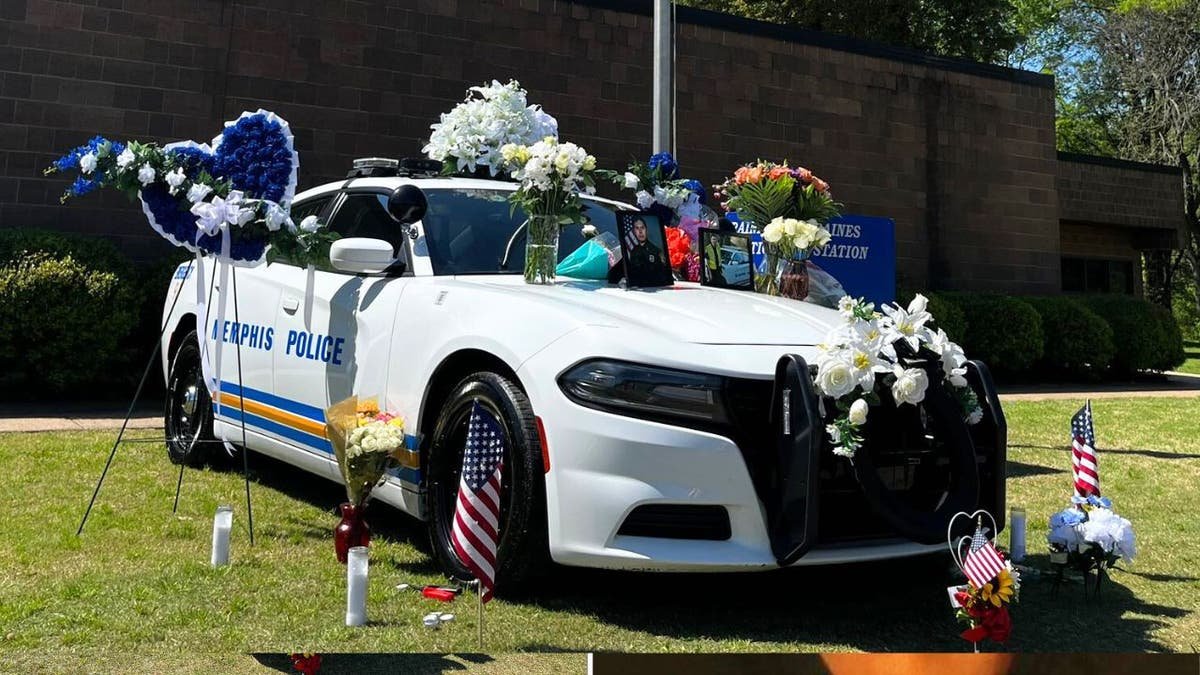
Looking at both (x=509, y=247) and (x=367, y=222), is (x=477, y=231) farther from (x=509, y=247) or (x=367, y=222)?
(x=367, y=222)

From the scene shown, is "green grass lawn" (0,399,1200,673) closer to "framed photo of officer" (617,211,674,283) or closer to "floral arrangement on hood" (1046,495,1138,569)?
"floral arrangement on hood" (1046,495,1138,569)

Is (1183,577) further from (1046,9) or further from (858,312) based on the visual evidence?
(1046,9)

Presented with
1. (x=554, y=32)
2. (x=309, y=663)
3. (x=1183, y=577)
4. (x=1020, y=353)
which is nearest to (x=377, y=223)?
(x=309, y=663)

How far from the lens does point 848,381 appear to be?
3645 mm

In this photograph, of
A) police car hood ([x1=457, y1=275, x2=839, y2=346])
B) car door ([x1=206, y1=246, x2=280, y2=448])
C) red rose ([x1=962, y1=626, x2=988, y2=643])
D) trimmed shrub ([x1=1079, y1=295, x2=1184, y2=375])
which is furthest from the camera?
trimmed shrub ([x1=1079, y1=295, x2=1184, y2=375])

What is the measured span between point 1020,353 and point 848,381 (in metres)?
13.8

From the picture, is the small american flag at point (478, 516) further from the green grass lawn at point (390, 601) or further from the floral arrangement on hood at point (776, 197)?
the floral arrangement on hood at point (776, 197)

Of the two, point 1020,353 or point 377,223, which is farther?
point 1020,353

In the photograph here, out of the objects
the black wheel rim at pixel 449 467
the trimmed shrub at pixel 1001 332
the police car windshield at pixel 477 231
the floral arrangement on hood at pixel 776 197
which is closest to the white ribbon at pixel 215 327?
the police car windshield at pixel 477 231

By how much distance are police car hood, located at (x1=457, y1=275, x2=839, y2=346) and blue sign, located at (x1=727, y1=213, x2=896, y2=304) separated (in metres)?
3.55

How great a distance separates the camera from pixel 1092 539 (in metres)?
4.50

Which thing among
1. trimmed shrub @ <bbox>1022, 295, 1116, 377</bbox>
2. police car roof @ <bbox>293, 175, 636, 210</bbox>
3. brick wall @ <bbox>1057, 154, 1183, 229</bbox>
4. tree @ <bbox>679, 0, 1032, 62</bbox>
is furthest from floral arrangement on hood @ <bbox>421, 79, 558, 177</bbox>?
tree @ <bbox>679, 0, 1032, 62</bbox>

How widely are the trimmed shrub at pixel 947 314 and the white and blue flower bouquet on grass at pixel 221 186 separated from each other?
11.8 meters

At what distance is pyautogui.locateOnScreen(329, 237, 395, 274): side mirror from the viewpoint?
4.73 metres
